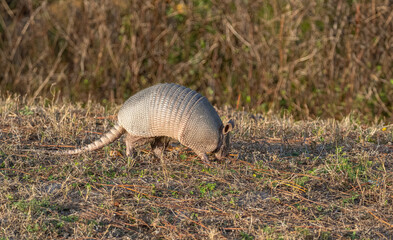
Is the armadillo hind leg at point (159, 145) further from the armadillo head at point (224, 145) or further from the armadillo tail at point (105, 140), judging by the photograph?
the armadillo head at point (224, 145)

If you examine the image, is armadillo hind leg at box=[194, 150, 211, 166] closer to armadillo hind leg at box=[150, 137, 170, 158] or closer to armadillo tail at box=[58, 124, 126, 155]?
armadillo hind leg at box=[150, 137, 170, 158]

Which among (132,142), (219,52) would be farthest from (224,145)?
(219,52)

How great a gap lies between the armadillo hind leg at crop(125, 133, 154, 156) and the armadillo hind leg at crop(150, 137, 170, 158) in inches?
4.2

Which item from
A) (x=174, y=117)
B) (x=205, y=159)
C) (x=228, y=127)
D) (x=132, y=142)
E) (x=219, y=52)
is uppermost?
(x=174, y=117)

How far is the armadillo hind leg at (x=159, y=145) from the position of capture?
4.71m

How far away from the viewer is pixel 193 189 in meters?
4.04

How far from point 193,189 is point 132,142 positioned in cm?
86

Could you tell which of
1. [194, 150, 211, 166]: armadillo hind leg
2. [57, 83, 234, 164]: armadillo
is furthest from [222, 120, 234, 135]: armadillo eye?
→ [194, 150, 211, 166]: armadillo hind leg

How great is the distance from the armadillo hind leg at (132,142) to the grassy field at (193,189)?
0.09 m

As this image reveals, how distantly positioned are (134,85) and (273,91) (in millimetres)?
2586

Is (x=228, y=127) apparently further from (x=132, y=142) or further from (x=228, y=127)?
(x=132, y=142)

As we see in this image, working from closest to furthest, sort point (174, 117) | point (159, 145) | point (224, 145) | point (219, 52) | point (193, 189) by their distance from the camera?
point (193, 189), point (174, 117), point (224, 145), point (159, 145), point (219, 52)

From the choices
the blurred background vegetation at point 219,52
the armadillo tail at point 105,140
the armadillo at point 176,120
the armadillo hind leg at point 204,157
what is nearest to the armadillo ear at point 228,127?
the armadillo at point 176,120

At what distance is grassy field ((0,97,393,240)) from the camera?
3445 mm
